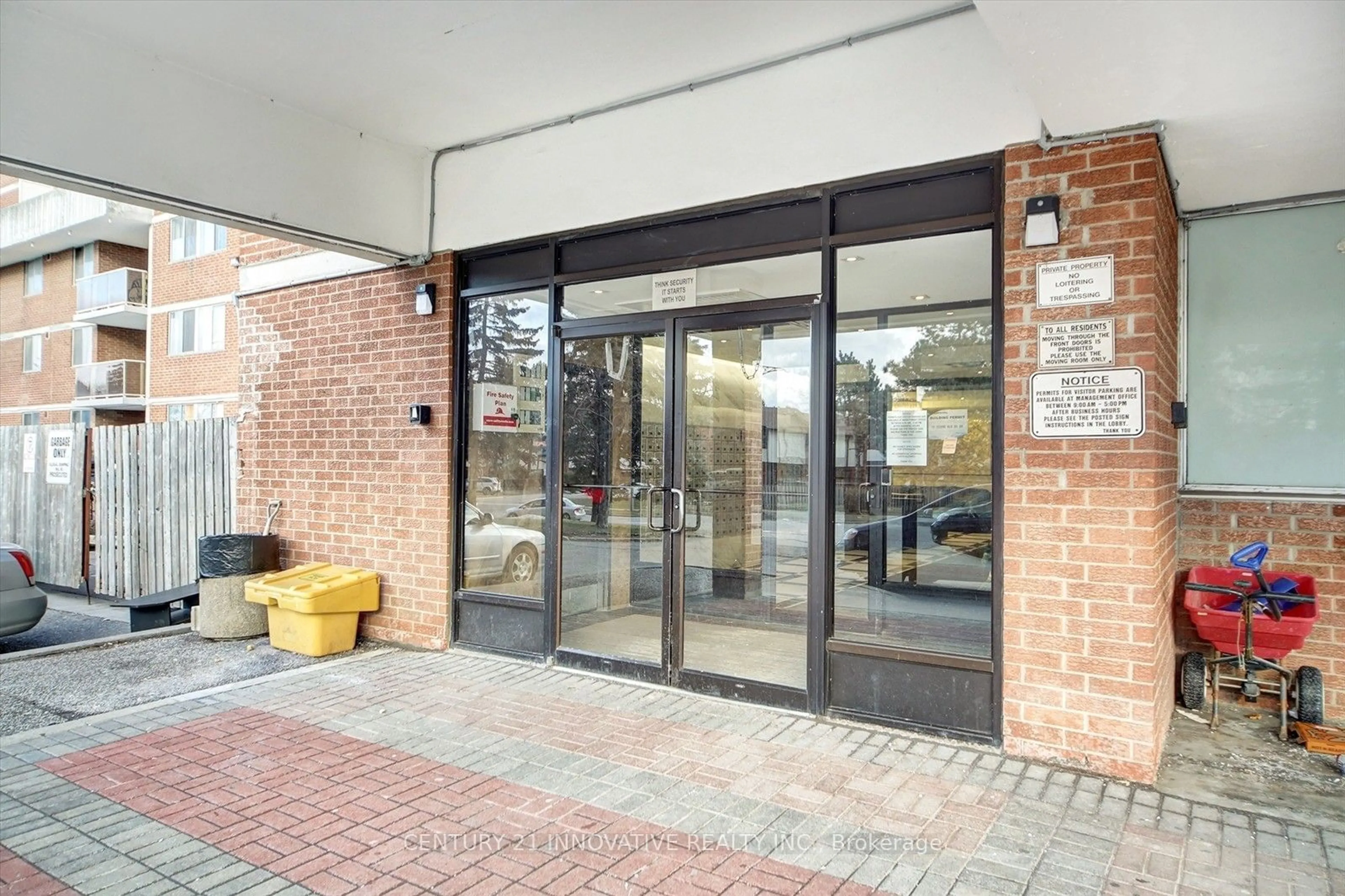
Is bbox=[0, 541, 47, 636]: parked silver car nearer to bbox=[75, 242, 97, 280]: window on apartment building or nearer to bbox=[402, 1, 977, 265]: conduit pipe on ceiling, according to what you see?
bbox=[402, 1, 977, 265]: conduit pipe on ceiling

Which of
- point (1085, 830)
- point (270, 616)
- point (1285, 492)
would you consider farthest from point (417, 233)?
point (1285, 492)

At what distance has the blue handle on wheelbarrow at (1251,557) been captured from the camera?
13.9 feet

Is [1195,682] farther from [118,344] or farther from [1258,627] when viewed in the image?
[118,344]

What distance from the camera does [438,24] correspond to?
4.21 metres

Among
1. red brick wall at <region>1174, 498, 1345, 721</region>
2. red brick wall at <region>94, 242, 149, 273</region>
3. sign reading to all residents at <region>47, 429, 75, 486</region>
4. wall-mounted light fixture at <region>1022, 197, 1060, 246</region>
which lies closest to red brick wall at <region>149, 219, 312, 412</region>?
red brick wall at <region>94, 242, 149, 273</region>

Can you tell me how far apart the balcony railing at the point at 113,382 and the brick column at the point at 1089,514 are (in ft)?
82.8

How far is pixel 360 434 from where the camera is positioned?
6.73m

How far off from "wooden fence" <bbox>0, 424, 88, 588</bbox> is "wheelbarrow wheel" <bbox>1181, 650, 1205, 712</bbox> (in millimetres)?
11879

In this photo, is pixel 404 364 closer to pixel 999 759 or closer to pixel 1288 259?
pixel 999 759

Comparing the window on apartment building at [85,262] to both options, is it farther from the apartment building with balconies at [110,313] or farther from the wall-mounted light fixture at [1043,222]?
the wall-mounted light fixture at [1043,222]

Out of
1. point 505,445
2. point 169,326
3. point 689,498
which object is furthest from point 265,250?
point 169,326

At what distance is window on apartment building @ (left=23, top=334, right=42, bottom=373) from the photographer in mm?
24922

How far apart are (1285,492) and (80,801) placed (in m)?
6.56

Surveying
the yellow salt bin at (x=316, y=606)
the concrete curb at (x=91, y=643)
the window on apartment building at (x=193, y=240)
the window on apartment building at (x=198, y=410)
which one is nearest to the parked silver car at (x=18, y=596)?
the concrete curb at (x=91, y=643)
